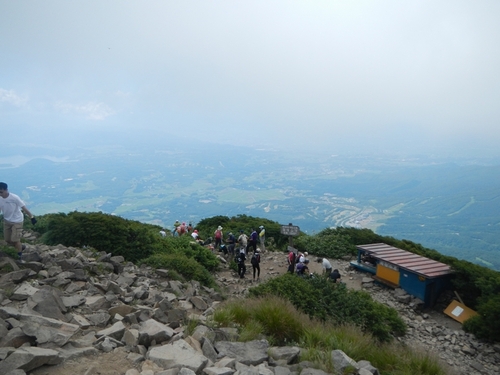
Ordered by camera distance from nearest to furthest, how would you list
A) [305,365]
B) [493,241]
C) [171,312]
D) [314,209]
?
[305,365], [171,312], [493,241], [314,209]

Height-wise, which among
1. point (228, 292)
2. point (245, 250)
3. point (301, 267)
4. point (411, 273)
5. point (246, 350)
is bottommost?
point (228, 292)

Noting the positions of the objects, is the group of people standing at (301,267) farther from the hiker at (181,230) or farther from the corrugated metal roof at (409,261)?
the hiker at (181,230)

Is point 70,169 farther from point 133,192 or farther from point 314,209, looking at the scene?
point 314,209

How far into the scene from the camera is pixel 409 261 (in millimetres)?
14500

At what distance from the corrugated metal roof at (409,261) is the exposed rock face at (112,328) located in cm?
443

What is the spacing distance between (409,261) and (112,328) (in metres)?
12.8

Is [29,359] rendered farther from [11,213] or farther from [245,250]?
[245,250]

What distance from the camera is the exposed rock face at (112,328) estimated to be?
166 inches

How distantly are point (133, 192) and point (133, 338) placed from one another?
96203 millimetres

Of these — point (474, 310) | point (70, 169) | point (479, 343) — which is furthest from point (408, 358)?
point (70, 169)

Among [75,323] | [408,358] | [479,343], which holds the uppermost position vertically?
[75,323]

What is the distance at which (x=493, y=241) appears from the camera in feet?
181

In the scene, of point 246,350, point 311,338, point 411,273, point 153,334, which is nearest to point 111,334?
point 153,334

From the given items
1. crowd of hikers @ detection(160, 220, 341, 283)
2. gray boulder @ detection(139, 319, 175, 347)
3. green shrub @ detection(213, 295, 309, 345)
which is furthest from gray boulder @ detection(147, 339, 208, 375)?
crowd of hikers @ detection(160, 220, 341, 283)
